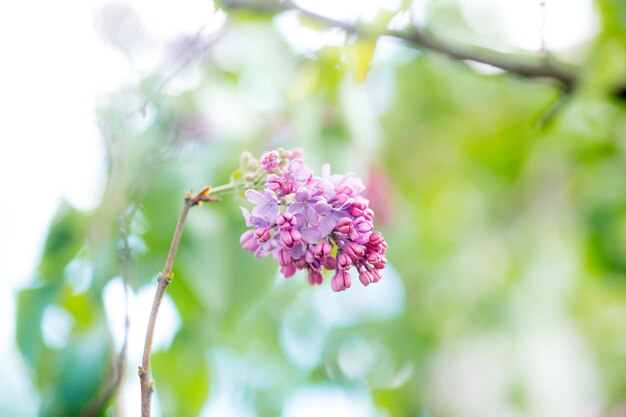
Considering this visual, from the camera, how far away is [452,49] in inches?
44.9

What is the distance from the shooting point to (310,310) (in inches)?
65.6

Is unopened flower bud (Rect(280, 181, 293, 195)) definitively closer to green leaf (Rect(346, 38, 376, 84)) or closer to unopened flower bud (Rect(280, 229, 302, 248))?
unopened flower bud (Rect(280, 229, 302, 248))

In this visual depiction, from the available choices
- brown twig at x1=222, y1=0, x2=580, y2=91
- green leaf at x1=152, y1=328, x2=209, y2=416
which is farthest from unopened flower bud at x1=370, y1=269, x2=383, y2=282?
green leaf at x1=152, y1=328, x2=209, y2=416

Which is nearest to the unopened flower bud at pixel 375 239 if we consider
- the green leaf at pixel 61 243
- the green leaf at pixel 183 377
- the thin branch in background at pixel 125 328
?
the thin branch in background at pixel 125 328

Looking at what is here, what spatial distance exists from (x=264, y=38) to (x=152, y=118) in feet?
0.84

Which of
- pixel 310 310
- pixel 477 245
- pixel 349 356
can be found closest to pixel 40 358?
pixel 310 310

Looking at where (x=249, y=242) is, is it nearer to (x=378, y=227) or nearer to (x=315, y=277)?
(x=315, y=277)

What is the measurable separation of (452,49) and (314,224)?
0.70m

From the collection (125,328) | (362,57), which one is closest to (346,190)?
(125,328)

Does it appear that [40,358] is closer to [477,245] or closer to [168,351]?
[168,351]

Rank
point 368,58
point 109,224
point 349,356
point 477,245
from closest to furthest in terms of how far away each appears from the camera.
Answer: point 368,58
point 109,224
point 349,356
point 477,245

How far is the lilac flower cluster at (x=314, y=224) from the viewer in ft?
1.78

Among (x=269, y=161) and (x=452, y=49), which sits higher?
(x=452, y=49)

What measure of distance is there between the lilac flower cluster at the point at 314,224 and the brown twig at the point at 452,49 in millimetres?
503
